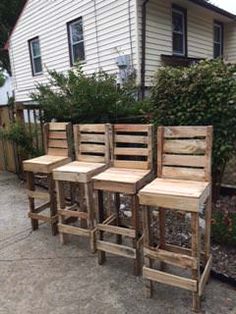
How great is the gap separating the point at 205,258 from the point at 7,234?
223cm

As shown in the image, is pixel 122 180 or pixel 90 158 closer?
pixel 122 180

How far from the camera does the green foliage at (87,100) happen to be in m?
4.68

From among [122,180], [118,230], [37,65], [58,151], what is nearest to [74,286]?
[118,230]

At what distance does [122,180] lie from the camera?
8.57ft

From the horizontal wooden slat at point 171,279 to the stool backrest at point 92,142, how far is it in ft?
3.86

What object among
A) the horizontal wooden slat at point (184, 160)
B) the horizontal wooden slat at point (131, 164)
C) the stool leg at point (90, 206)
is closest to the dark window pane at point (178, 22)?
the horizontal wooden slat at point (131, 164)

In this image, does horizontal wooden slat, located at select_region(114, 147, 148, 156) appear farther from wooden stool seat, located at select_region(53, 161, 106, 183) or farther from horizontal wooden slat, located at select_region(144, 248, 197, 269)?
horizontal wooden slat, located at select_region(144, 248, 197, 269)

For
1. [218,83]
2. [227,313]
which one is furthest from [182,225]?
[218,83]

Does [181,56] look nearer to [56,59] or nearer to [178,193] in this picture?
[56,59]

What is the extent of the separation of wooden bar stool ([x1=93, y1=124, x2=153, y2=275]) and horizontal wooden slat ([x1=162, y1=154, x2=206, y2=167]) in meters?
0.27

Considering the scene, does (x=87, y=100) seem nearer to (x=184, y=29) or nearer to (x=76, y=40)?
(x=76, y=40)

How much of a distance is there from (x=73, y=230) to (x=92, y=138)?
3.05 ft

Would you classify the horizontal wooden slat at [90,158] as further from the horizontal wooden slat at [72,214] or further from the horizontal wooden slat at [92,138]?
the horizontal wooden slat at [72,214]

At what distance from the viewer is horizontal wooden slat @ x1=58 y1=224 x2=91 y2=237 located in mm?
3101
